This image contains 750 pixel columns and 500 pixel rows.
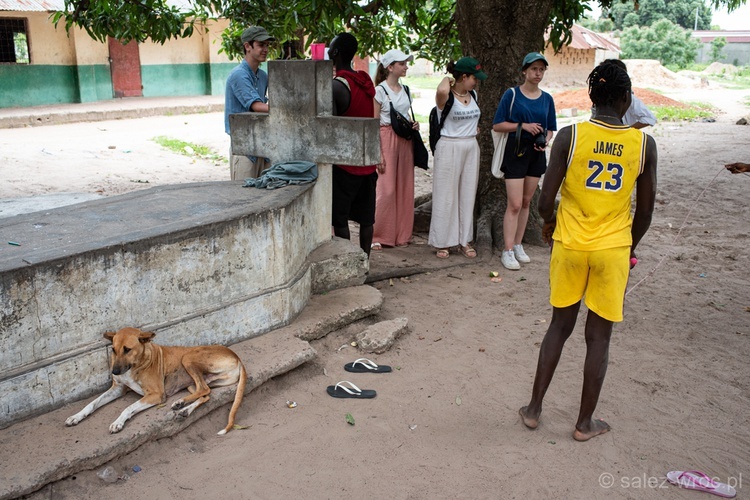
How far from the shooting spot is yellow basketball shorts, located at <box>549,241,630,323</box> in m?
3.40

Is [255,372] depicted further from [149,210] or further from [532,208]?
[532,208]

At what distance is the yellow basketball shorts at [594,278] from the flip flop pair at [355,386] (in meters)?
1.36

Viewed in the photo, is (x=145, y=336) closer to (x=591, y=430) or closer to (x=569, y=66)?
(x=591, y=430)

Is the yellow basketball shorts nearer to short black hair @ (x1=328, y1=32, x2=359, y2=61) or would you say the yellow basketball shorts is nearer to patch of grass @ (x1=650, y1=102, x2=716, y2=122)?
short black hair @ (x1=328, y1=32, x2=359, y2=61)

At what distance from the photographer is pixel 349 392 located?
13.8 feet

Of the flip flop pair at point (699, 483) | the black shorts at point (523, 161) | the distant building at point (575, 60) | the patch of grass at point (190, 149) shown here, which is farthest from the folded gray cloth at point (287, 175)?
the distant building at point (575, 60)

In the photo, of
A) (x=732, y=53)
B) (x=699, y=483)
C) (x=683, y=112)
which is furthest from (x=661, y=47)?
(x=699, y=483)

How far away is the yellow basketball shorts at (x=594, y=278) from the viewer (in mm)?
3404

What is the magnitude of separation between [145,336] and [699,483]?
2.93m

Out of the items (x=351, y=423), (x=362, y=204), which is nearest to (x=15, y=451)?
(x=351, y=423)

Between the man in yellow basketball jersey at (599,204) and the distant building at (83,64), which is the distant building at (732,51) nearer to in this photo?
the distant building at (83,64)

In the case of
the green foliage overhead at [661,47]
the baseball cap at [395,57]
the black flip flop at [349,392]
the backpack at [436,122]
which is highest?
the green foliage overhead at [661,47]

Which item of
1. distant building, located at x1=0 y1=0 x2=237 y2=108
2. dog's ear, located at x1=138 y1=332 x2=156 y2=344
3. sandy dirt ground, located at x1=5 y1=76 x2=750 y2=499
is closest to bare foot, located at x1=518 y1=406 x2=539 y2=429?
sandy dirt ground, located at x1=5 y1=76 x2=750 y2=499

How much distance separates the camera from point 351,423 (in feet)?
12.9
